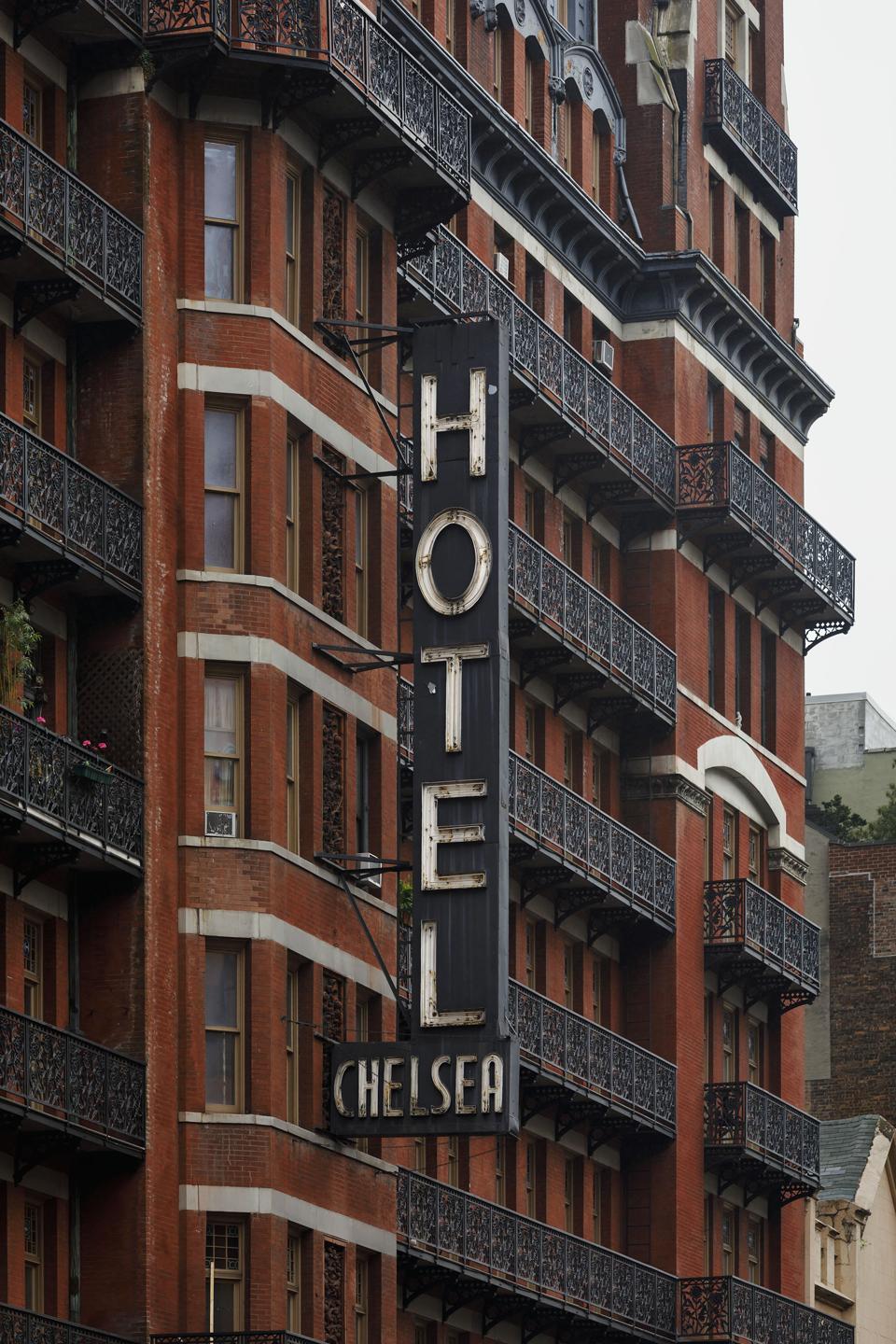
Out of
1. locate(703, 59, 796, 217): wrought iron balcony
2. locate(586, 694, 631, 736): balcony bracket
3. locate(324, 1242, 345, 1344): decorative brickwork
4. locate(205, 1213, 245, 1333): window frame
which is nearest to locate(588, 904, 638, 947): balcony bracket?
locate(586, 694, 631, 736): balcony bracket

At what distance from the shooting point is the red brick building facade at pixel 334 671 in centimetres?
5344

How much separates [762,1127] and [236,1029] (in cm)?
2381

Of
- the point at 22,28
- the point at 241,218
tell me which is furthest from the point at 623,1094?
the point at 22,28

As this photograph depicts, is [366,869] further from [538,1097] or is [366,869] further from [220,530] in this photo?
[538,1097]

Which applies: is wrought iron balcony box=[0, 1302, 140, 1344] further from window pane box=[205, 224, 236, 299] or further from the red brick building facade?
window pane box=[205, 224, 236, 299]

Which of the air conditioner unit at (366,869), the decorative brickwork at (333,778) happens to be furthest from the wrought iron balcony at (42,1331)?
the decorative brickwork at (333,778)

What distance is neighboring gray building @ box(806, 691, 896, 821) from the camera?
406 feet

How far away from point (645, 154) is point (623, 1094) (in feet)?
62.5

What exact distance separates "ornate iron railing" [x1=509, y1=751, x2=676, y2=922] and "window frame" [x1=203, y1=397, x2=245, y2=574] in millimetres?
11060

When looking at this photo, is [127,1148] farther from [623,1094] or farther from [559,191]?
[559,191]

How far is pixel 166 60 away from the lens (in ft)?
184

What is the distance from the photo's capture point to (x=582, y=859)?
70.7 m

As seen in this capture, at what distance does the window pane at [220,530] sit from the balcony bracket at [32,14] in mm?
6918

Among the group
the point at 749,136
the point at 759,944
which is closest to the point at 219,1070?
the point at 759,944
